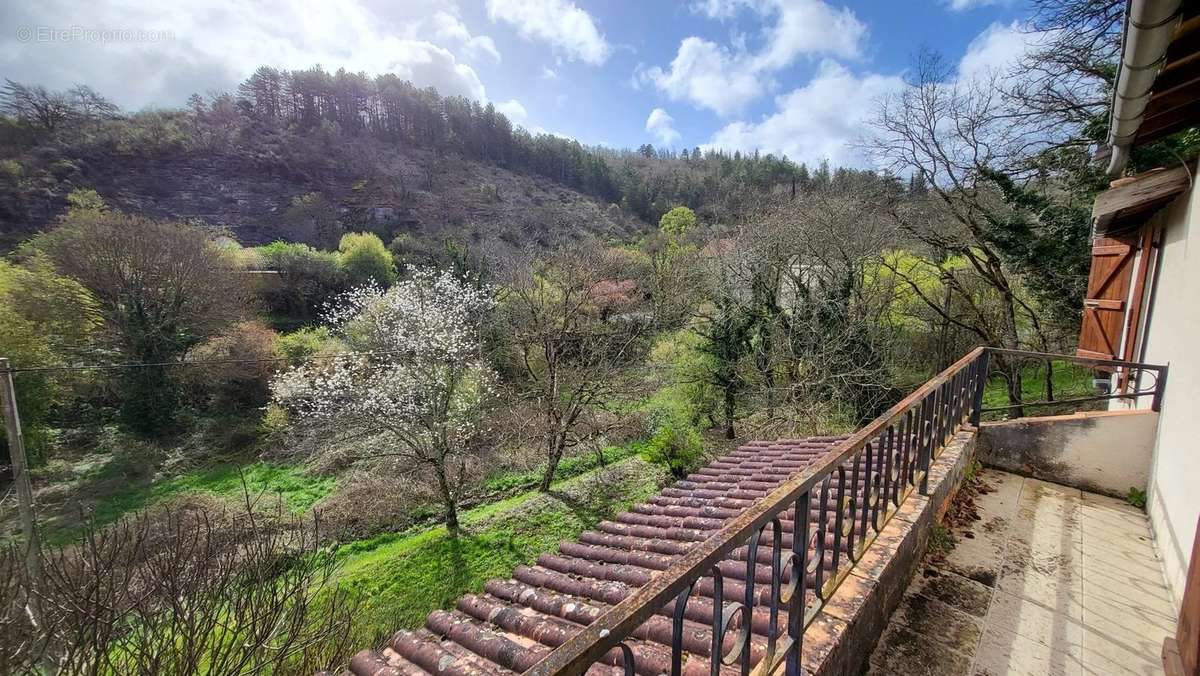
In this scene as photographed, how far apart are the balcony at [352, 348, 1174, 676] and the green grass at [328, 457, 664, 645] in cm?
535

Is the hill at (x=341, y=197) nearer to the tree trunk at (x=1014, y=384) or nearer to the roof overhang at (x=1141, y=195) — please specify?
the tree trunk at (x=1014, y=384)

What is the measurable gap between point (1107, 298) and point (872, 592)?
701 centimetres

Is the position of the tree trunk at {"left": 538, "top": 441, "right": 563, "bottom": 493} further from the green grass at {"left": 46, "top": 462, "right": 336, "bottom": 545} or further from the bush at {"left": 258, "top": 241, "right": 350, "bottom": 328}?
the bush at {"left": 258, "top": 241, "right": 350, "bottom": 328}

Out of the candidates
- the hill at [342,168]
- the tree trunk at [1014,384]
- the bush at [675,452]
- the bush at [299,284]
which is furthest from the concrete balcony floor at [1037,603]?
the bush at [299,284]

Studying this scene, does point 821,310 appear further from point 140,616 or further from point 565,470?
point 140,616

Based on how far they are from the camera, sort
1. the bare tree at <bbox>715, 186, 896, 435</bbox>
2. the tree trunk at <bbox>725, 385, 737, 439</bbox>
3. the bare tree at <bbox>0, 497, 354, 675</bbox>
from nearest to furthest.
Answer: the bare tree at <bbox>0, 497, 354, 675</bbox>
the bare tree at <bbox>715, 186, 896, 435</bbox>
the tree trunk at <bbox>725, 385, 737, 439</bbox>

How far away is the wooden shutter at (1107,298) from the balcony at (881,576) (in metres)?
1.23

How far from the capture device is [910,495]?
2.89 metres

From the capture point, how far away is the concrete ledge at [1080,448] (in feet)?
12.1

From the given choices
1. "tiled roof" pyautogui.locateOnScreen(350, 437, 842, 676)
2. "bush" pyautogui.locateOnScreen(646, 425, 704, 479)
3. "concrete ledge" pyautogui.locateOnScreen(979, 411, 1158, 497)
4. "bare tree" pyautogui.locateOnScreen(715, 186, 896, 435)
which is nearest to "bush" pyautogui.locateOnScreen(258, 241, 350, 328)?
"bush" pyautogui.locateOnScreen(646, 425, 704, 479)

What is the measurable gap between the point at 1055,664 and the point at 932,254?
13106mm

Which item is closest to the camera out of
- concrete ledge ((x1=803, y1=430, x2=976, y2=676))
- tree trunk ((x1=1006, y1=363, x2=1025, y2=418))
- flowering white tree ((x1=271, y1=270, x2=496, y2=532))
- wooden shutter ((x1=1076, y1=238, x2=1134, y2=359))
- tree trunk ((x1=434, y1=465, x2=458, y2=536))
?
concrete ledge ((x1=803, y1=430, x2=976, y2=676))

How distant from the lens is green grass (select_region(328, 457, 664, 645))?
336 inches

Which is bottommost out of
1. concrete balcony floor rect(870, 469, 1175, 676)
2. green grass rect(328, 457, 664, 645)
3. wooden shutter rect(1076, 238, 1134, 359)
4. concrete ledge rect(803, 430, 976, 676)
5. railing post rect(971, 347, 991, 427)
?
green grass rect(328, 457, 664, 645)
